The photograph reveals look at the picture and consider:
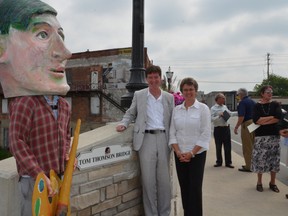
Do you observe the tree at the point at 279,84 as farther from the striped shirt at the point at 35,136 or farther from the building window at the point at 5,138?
the striped shirt at the point at 35,136

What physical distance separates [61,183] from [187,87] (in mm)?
1985

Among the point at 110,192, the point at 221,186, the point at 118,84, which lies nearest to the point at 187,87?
the point at 110,192

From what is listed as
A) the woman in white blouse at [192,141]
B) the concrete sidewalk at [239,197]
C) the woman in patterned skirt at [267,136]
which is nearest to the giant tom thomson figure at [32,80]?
the woman in white blouse at [192,141]

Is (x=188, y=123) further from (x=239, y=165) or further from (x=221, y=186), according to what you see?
(x=239, y=165)

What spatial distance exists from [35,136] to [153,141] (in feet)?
5.48

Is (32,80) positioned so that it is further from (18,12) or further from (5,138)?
(5,138)

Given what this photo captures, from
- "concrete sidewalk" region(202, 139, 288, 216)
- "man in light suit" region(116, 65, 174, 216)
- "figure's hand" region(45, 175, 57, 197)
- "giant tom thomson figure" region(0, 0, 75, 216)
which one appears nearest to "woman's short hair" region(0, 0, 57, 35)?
"giant tom thomson figure" region(0, 0, 75, 216)

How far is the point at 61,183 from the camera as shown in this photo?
1851 mm

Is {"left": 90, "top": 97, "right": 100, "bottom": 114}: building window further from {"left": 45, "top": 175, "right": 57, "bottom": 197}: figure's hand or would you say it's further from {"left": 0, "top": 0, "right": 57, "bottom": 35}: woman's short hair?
{"left": 45, "top": 175, "right": 57, "bottom": 197}: figure's hand

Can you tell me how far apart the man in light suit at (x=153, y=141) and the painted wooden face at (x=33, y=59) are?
1464 millimetres

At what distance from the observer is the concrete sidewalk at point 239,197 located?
4078mm

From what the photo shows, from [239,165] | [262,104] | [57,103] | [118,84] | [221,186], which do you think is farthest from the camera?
[118,84]

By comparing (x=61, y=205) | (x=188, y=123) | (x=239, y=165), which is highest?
(x=188, y=123)

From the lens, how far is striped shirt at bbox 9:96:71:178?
1729mm
